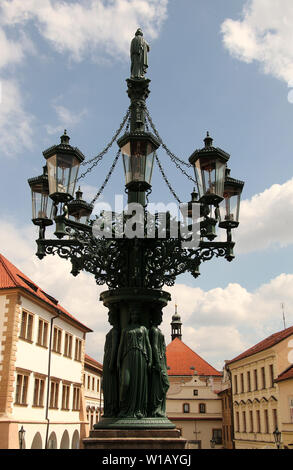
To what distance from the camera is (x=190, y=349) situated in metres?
76.6

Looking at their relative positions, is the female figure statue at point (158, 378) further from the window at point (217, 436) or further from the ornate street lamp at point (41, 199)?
the window at point (217, 436)

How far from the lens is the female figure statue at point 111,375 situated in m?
6.02

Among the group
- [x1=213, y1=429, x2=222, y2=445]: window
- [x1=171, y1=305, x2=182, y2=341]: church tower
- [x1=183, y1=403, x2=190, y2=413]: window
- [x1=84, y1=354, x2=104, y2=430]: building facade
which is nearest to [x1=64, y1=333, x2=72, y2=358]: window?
[x1=84, y1=354, x2=104, y2=430]: building facade

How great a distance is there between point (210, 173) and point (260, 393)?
3769 cm

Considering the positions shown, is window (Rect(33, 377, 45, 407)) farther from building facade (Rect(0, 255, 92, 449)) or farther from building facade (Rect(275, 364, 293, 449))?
building facade (Rect(275, 364, 293, 449))

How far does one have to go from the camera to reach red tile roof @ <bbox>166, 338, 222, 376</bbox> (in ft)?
230

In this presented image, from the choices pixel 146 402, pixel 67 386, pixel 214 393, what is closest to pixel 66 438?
pixel 67 386

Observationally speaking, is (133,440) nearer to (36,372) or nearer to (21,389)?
(21,389)

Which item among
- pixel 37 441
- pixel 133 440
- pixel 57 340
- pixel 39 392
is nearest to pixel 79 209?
pixel 133 440

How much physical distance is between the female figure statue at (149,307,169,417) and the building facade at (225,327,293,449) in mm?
30802

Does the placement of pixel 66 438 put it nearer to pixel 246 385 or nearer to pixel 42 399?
pixel 42 399

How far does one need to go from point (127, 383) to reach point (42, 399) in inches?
981

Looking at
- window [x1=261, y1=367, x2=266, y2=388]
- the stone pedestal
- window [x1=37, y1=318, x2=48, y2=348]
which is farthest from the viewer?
window [x1=261, y1=367, x2=266, y2=388]

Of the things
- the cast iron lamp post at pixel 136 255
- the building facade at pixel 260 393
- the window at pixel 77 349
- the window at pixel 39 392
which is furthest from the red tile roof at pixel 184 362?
the cast iron lamp post at pixel 136 255
